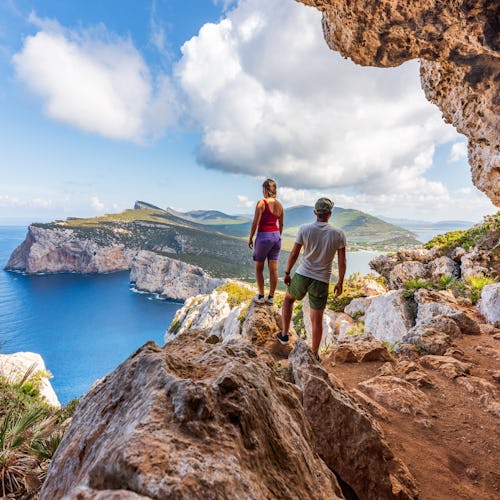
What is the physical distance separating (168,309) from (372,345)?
302 feet

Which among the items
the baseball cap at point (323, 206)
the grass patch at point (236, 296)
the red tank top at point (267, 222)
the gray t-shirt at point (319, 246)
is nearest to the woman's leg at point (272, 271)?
the red tank top at point (267, 222)

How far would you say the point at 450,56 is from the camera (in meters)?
5.90

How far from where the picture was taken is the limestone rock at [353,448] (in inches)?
101

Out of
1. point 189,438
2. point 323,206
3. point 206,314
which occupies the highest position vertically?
point 323,206

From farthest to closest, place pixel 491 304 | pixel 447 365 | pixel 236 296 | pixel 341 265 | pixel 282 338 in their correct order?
1. pixel 236 296
2. pixel 491 304
3. pixel 282 338
4. pixel 447 365
5. pixel 341 265

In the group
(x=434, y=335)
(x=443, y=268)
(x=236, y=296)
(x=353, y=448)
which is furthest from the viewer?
(x=236, y=296)

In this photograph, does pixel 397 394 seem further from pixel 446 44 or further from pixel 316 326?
pixel 446 44

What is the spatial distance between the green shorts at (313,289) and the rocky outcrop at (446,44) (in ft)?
16.4

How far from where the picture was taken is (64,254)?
12344 cm

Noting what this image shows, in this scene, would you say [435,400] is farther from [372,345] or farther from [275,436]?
[275,436]

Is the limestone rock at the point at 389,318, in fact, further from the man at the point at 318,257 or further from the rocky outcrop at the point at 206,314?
the rocky outcrop at the point at 206,314

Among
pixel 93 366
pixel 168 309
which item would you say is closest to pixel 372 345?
pixel 93 366

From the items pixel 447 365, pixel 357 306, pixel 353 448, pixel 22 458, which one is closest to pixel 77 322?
pixel 357 306

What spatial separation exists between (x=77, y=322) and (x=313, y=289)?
92.7 metres
